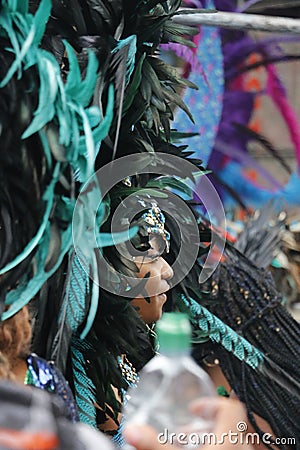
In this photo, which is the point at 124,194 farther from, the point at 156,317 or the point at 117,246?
the point at 156,317

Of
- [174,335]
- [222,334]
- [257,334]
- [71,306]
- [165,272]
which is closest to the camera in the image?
[174,335]

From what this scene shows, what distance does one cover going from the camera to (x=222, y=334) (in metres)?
1.61

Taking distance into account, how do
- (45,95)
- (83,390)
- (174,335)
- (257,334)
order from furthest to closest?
(257,334) < (83,390) < (45,95) < (174,335)

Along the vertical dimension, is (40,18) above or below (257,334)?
above

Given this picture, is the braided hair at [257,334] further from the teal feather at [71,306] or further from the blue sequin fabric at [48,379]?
the blue sequin fabric at [48,379]

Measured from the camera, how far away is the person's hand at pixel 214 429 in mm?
687

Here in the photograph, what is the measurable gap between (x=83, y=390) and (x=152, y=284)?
21 centimetres

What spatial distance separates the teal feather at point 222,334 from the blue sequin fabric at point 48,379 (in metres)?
0.60

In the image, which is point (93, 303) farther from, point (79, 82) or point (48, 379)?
point (79, 82)

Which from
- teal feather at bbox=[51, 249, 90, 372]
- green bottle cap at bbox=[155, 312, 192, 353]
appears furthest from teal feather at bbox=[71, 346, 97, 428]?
green bottle cap at bbox=[155, 312, 192, 353]

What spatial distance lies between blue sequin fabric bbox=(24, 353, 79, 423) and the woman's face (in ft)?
1.07

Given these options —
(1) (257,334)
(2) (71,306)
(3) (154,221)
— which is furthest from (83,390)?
(1) (257,334)

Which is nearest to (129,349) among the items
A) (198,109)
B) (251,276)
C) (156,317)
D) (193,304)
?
(156,317)

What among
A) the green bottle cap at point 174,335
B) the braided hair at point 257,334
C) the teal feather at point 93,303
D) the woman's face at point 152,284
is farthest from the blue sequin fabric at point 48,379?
the braided hair at point 257,334
